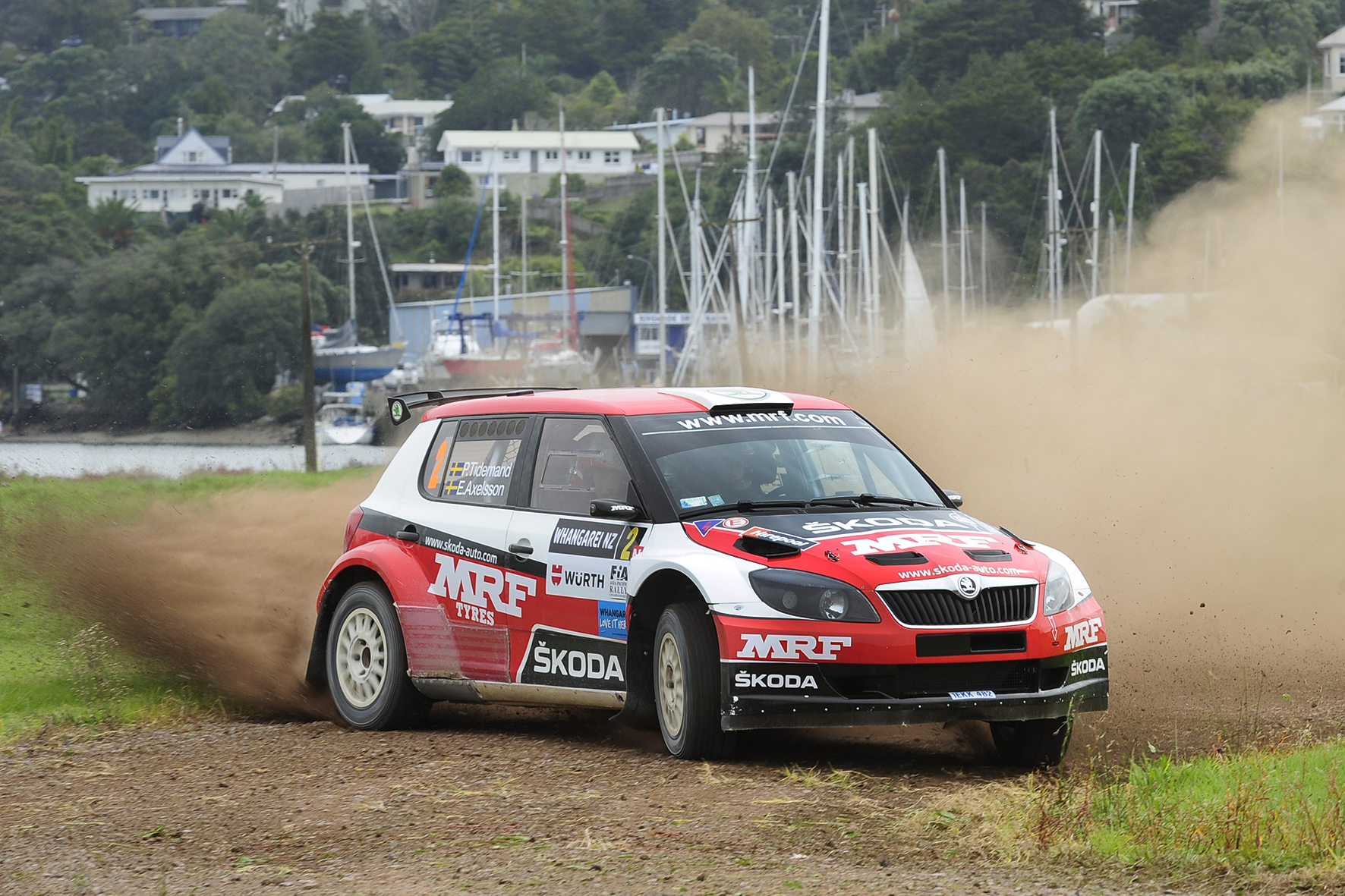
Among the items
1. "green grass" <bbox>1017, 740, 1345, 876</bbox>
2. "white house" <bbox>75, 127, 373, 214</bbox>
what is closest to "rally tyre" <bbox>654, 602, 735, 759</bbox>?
"green grass" <bbox>1017, 740, 1345, 876</bbox>

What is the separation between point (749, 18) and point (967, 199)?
4264 inches

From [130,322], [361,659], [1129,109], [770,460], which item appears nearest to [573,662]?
[770,460]

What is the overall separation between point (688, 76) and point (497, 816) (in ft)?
602

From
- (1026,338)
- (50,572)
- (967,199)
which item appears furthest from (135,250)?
(50,572)

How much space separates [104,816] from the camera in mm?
6941

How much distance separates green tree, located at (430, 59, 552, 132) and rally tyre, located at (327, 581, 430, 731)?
568ft

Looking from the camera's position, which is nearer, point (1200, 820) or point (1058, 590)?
point (1200, 820)

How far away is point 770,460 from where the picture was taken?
27.4 feet

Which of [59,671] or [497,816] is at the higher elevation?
[497,816]

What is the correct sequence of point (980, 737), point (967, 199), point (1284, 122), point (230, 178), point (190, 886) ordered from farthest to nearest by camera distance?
point (230, 178) → point (967, 199) → point (1284, 122) → point (980, 737) → point (190, 886)

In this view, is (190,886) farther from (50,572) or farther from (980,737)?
(50,572)

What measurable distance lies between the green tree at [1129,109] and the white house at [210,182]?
7115 cm

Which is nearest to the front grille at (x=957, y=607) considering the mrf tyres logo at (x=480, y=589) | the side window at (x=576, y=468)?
the side window at (x=576, y=468)

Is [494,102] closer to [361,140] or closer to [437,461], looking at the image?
[361,140]
